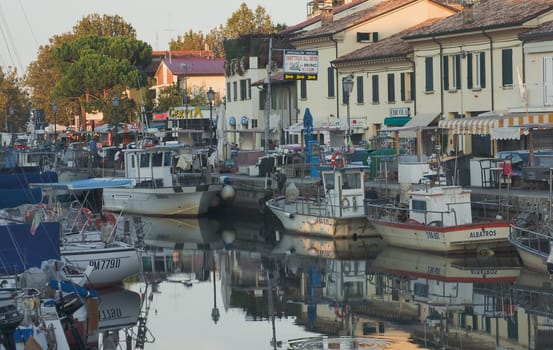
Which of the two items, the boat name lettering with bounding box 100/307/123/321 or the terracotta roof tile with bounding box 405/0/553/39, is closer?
the boat name lettering with bounding box 100/307/123/321

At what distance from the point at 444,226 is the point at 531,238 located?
4.20 m

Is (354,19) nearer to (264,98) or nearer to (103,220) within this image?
(264,98)

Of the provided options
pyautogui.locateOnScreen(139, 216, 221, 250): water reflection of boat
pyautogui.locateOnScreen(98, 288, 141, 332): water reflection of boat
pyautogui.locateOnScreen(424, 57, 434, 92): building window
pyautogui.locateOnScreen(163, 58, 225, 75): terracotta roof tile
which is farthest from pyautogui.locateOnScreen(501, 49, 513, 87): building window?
pyautogui.locateOnScreen(163, 58, 225, 75): terracotta roof tile

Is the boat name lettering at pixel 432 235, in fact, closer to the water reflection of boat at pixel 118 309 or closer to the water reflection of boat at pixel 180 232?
the water reflection of boat at pixel 118 309

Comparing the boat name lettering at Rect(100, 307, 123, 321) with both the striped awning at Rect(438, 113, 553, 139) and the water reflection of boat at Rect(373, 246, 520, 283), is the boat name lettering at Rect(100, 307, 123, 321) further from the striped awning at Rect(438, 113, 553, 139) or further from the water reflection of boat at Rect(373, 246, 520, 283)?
the striped awning at Rect(438, 113, 553, 139)

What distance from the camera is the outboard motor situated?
118 ft

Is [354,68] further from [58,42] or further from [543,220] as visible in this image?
[58,42]

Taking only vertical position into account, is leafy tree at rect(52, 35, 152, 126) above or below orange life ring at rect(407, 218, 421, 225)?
above

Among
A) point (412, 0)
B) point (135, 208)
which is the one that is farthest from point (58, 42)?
point (135, 208)

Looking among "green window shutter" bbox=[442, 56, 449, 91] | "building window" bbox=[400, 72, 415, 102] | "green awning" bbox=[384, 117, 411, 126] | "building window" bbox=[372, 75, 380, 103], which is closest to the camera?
"green window shutter" bbox=[442, 56, 449, 91]

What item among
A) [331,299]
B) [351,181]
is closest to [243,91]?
[351,181]

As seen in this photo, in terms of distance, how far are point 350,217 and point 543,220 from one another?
912 cm

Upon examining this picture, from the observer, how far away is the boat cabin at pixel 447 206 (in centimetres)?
3866

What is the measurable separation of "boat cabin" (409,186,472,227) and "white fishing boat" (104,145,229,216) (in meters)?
17.0
